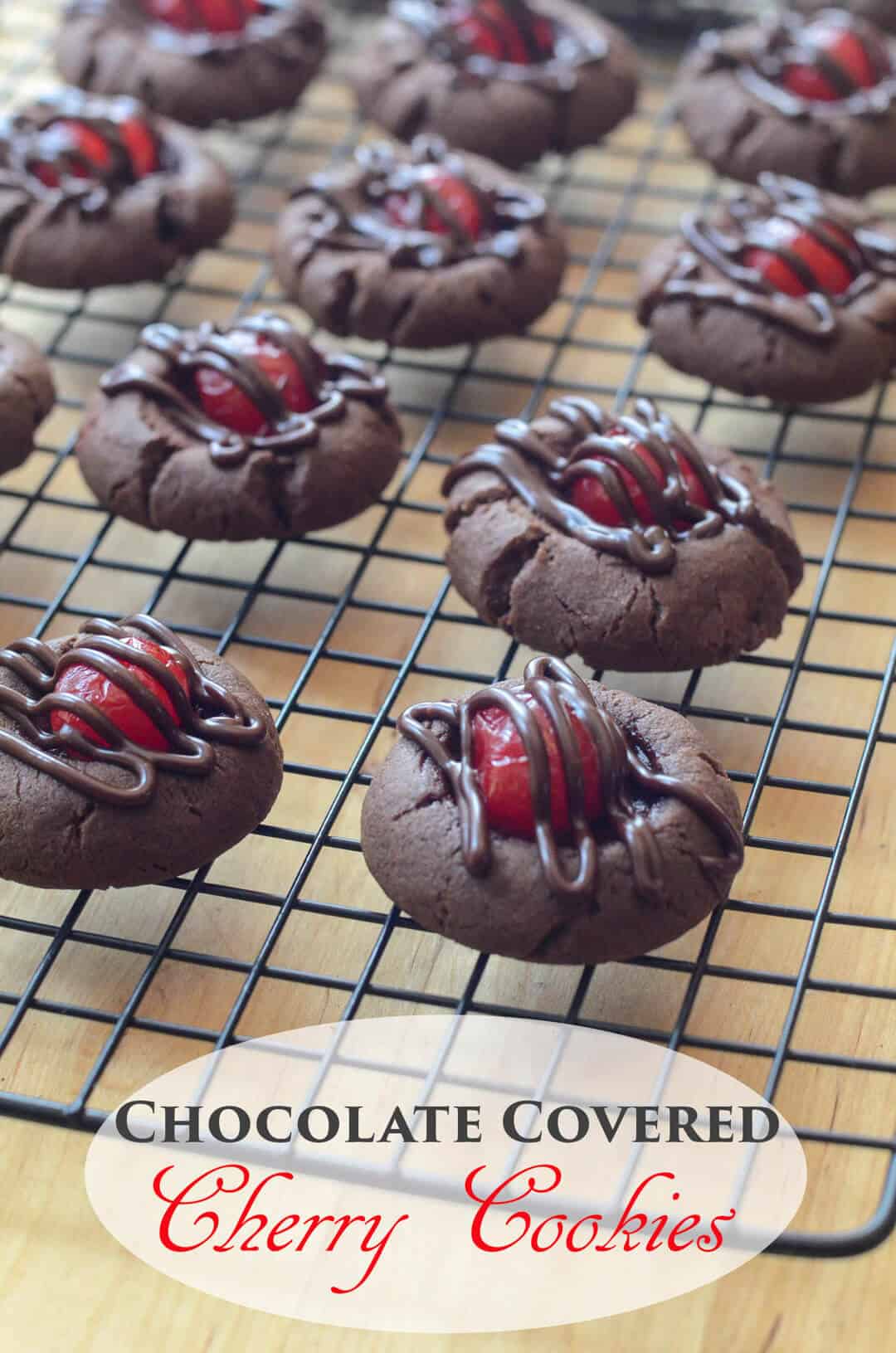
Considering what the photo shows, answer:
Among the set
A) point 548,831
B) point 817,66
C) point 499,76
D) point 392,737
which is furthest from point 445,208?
point 548,831

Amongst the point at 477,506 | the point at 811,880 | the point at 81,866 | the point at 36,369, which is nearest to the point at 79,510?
the point at 36,369

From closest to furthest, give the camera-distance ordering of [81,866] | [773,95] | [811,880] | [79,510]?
[81,866], [811,880], [79,510], [773,95]

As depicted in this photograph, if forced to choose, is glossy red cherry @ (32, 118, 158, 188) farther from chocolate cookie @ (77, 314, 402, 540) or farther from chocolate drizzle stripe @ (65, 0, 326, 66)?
chocolate cookie @ (77, 314, 402, 540)

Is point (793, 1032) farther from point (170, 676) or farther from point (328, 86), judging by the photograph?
point (328, 86)

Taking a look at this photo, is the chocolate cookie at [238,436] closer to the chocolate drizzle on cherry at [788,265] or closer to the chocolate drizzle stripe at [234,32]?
the chocolate drizzle on cherry at [788,265]

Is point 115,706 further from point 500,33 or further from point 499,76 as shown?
point 500,33

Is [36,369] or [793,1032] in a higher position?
[36,369]

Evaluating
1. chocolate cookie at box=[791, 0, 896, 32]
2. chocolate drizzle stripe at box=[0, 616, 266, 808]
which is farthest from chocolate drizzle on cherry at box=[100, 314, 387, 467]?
chocolate cookie at box=[791, 0, 896, 32]

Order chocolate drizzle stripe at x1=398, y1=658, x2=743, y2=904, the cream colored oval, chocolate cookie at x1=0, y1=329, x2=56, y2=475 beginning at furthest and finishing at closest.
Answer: chocolate cookie at x1=0, y1=329, x2=56, y2=475 → chocolate drizzle stripe at x1=398, y1=658, x2=743, y2=904 → the cream colored oval
